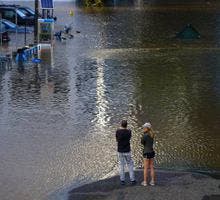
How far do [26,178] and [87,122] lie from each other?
5681 mm

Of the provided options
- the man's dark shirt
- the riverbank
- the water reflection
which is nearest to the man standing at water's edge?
the man's dark shirt

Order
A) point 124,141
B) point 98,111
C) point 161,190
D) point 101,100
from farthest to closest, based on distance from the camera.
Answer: point 101,100, point 98,111, point 124,141, point 161,190

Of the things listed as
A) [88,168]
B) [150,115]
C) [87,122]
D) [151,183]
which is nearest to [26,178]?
[88,168]

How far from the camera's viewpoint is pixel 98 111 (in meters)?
20.9

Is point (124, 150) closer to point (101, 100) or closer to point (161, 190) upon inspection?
point (161, 190)

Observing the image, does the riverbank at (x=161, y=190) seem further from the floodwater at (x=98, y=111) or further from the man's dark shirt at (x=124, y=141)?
the man's dark shirt at (x=124, y=141)

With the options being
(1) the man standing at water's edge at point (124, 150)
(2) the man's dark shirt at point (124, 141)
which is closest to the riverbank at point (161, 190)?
(1) the man standing at water's edge at point (124, 150)

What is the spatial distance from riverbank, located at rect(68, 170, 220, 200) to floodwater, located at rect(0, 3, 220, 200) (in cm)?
61

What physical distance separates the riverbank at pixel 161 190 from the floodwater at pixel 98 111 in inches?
23.9

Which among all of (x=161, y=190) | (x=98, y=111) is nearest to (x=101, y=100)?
(x=98, y=111)

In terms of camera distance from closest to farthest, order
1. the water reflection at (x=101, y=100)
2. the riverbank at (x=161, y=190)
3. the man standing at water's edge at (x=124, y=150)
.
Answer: the riverbank at (x=161, y=190) < the man standing at water's edge at (x=124, y=150) < the water reflection at (x=101, y=100)

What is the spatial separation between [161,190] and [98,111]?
8.49 meters

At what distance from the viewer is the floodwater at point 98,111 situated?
14.9 metres

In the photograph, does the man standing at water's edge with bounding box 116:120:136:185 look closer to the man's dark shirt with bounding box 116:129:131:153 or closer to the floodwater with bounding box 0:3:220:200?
the man's dark shirt with bounding box 116:129:131:153
